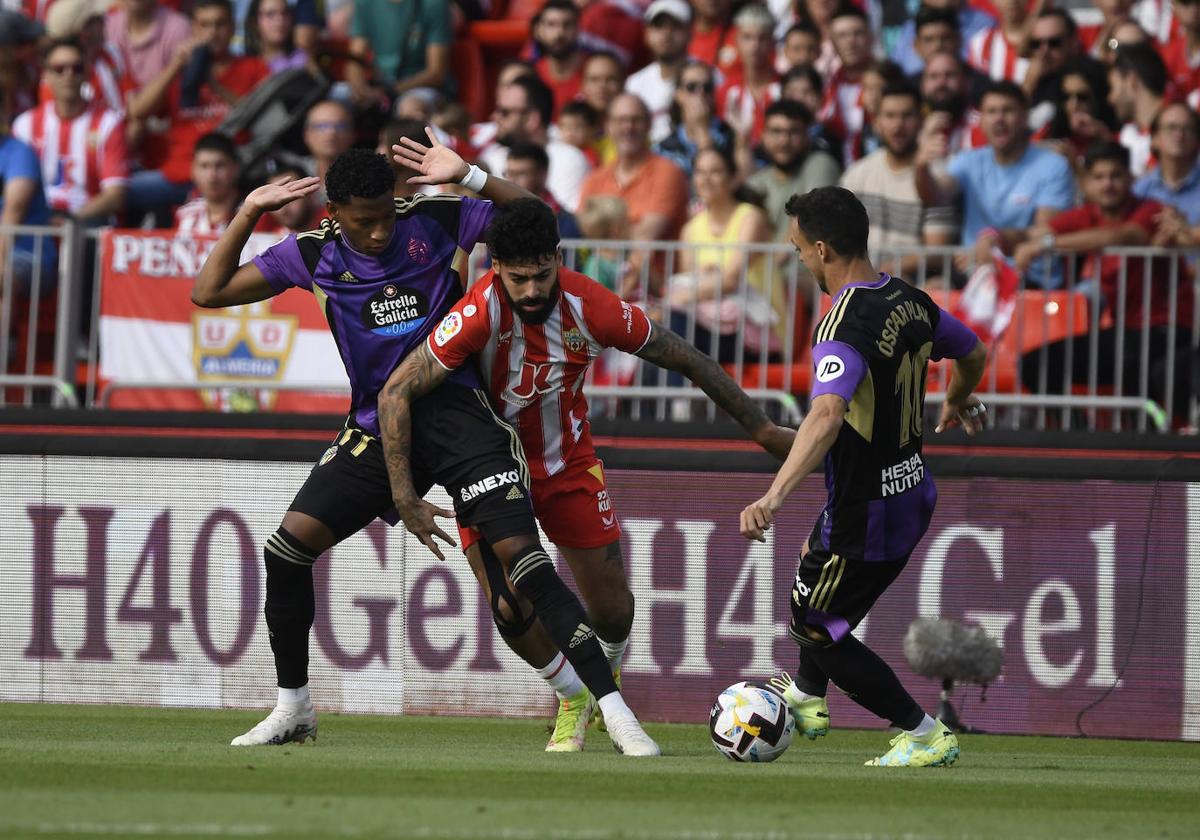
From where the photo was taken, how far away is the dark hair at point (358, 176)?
8.07 metres

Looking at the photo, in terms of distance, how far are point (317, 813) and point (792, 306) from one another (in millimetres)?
6944

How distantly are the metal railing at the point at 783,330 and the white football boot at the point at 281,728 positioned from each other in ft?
13.5

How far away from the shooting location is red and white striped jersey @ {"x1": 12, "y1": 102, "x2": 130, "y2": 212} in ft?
48.9

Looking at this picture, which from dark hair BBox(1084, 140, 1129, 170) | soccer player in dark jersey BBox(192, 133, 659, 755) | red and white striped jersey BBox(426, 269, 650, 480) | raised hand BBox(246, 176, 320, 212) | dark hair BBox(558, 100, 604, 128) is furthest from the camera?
dark hair BBox(558, 100, 604, 128)

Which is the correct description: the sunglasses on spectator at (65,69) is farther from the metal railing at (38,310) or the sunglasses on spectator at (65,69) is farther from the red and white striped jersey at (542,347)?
the red and white striped jersey at (542,347)

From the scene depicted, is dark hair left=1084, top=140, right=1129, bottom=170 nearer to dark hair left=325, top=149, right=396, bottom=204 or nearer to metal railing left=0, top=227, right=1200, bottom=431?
metal railing left=0, top=227, right=1200, bottom=431

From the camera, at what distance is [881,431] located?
7.75 m

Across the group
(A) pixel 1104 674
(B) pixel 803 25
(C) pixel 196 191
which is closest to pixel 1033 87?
(B) pixel 803 25

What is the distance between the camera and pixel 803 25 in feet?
48.3

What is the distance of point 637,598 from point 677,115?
5068 millimetres

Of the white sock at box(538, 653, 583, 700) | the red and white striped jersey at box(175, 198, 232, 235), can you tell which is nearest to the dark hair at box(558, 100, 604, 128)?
the red and white striped jersey at box(175, 198, 232, 235)

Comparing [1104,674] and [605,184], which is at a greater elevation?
[605,184]

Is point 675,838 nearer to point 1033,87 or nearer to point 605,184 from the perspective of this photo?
point 605,184

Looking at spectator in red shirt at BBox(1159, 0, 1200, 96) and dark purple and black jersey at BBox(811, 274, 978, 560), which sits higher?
spectator in red shirt at BBox(1159, 0, 1200, 96)
